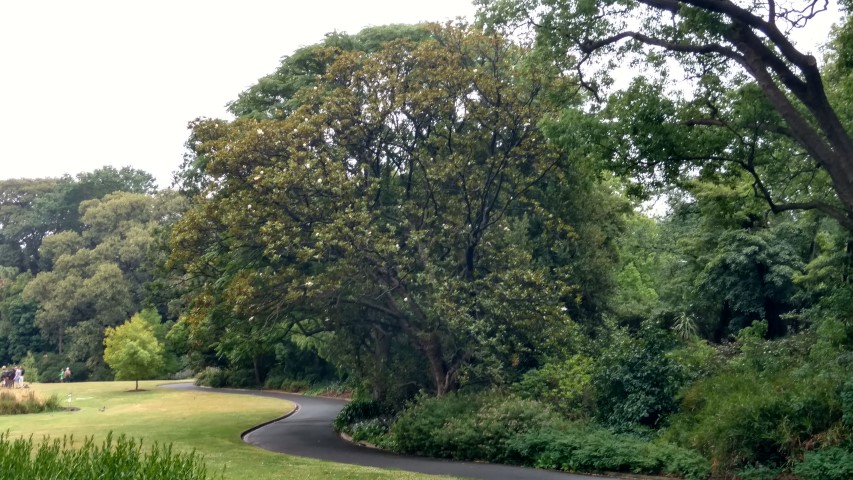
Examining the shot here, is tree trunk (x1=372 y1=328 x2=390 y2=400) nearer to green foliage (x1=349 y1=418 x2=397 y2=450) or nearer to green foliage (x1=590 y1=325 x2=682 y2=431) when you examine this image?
green foliage (x1=349 y1=418 x2=397 y2=450)

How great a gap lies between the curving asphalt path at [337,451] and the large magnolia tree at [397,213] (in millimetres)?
2965

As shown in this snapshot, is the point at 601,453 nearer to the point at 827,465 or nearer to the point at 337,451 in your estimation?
the point at 827,465

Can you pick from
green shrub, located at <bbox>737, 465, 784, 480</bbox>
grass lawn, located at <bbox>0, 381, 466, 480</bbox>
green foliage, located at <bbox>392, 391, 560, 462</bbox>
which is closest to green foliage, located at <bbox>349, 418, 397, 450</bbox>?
green foliage, located at <bbox>392, 391, 560, 462</bbox>

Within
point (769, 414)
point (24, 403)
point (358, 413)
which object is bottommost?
point (24, 403)

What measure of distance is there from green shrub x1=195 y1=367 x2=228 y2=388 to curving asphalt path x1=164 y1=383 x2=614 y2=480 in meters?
20.7

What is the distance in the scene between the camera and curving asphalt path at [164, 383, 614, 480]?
14.8 meters

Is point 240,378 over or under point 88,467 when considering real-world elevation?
under

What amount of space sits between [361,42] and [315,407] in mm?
16578

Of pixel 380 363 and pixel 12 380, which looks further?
pixel 12 380

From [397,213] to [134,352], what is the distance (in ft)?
108

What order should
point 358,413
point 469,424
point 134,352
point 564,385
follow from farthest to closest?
point 134,352 < point 358,413 < point 564,385 < point 469,424

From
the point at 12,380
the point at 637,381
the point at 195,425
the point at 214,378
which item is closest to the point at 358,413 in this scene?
the point at 195,425

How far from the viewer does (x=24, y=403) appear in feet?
107

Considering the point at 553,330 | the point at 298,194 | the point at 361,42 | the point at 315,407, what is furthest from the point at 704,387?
the point at 315,407
